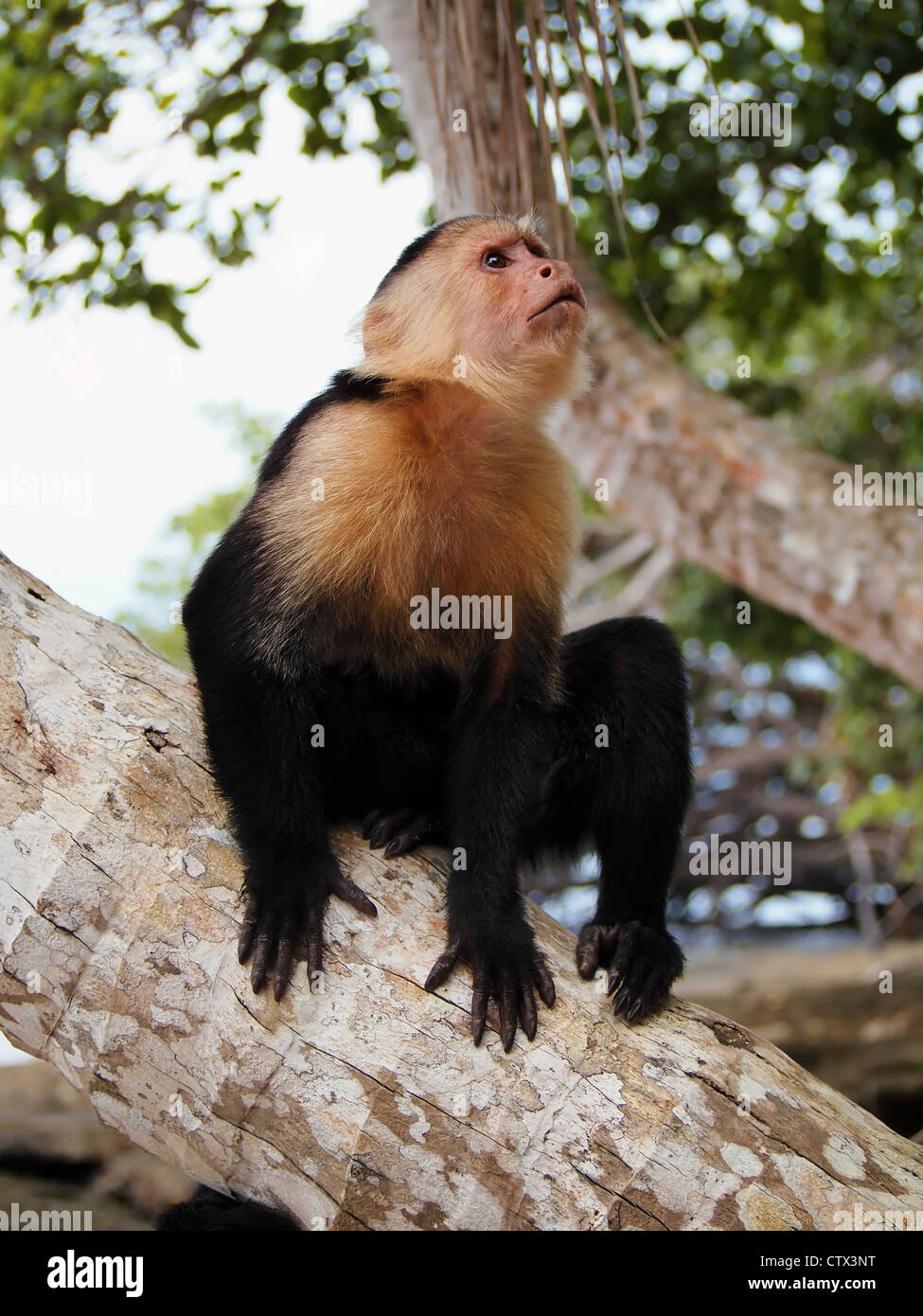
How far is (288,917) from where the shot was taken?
9.30 ft

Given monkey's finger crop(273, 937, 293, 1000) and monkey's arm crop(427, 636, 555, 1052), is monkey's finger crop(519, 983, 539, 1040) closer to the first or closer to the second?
monkey's arm crop(427, 636, 555, 1052)

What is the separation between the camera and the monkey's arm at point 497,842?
9.36 feet

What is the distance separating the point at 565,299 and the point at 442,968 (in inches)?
78.5

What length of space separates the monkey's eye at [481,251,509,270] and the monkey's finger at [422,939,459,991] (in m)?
2.06

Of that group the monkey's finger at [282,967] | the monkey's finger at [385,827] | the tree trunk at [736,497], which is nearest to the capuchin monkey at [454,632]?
the monkey's finger at [385,827]

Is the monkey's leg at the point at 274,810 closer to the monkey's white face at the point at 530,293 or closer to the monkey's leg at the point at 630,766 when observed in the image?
the monkey's leg at the point at 630,766

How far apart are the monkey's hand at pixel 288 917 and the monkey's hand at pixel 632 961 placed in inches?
24.7

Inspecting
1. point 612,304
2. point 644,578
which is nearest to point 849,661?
point 644,578

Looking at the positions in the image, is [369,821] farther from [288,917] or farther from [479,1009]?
[479,1009]

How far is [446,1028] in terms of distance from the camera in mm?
2764

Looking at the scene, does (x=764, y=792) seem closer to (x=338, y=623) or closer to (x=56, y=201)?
(x=56, y=201)

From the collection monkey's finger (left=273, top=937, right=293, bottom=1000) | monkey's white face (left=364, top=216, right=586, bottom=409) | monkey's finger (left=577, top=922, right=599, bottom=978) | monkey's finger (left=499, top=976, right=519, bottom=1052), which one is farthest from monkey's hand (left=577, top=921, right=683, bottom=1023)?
monkey's white face (left=364, top=216, right=586, bottom=409)

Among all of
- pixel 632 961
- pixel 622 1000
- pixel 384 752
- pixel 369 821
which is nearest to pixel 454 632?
pixel 384 752
